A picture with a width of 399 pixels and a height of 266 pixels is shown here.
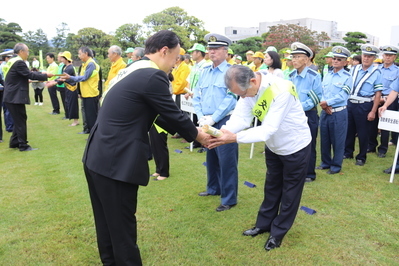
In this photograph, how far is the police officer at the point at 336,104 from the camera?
5.55 m

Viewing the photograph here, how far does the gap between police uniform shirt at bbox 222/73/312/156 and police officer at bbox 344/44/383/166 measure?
3.83m

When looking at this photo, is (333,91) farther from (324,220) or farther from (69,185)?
(69,185)

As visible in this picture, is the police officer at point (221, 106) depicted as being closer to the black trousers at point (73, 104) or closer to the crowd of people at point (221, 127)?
the crowd of people at point (221, 127)

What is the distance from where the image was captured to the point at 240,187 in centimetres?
509

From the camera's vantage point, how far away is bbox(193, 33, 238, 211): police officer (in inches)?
161

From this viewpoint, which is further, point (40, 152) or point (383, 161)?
point (40, 152)

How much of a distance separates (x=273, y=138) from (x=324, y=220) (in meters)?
1.58

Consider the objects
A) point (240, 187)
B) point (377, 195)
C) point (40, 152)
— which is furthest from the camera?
point (40, 152)

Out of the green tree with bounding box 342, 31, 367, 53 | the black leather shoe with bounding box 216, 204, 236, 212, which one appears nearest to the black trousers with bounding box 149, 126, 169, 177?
the black leather shoe with bounding box 216, 204, 236, 212

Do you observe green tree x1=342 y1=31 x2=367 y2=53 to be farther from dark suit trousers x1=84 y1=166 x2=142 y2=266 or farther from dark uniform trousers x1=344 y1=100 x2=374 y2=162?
dark suit trousers x1=84 y1=166 x2=142 y2=266

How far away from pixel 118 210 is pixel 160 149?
9.86ft

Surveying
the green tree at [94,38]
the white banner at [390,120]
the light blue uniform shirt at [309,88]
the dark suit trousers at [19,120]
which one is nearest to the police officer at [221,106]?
the light blue uniform shirt at [309,88]

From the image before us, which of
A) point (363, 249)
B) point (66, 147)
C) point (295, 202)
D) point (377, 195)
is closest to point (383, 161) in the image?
point (377, 195)

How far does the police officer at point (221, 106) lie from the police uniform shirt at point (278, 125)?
2.26 feet
